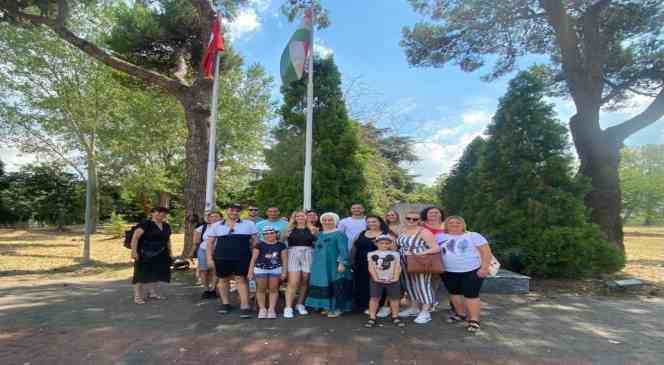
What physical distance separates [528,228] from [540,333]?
3810 mm

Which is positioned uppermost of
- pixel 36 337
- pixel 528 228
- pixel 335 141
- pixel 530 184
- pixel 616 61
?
pixel 616 61

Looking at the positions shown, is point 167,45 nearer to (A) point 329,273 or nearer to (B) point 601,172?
(A) point 329,273

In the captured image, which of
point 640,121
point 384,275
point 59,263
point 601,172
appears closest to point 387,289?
point 384,275

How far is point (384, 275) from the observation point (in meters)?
4.73

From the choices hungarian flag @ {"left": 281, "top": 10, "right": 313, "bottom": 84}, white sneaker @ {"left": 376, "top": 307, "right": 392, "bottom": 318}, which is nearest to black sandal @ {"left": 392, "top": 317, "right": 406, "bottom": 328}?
white sneaker @ {"left": 376, "top": 307, "right": 392, "bottom": 318}

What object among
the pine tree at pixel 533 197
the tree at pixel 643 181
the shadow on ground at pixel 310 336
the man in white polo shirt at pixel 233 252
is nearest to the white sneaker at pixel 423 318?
the shadow on ground at pixel 310 336

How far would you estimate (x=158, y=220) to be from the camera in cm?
614

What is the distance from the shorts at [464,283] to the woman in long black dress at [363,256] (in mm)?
1007

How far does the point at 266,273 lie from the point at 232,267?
1.85 feet

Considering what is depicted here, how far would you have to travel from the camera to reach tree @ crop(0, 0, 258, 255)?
10195mm

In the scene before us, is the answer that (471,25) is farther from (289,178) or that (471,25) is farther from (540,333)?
(540,333)

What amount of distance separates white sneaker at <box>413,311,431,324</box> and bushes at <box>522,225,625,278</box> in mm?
3896

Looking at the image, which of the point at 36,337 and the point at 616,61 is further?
the point at 616,61

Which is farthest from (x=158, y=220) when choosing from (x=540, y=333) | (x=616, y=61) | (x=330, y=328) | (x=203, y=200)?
(x=616, y=61)
